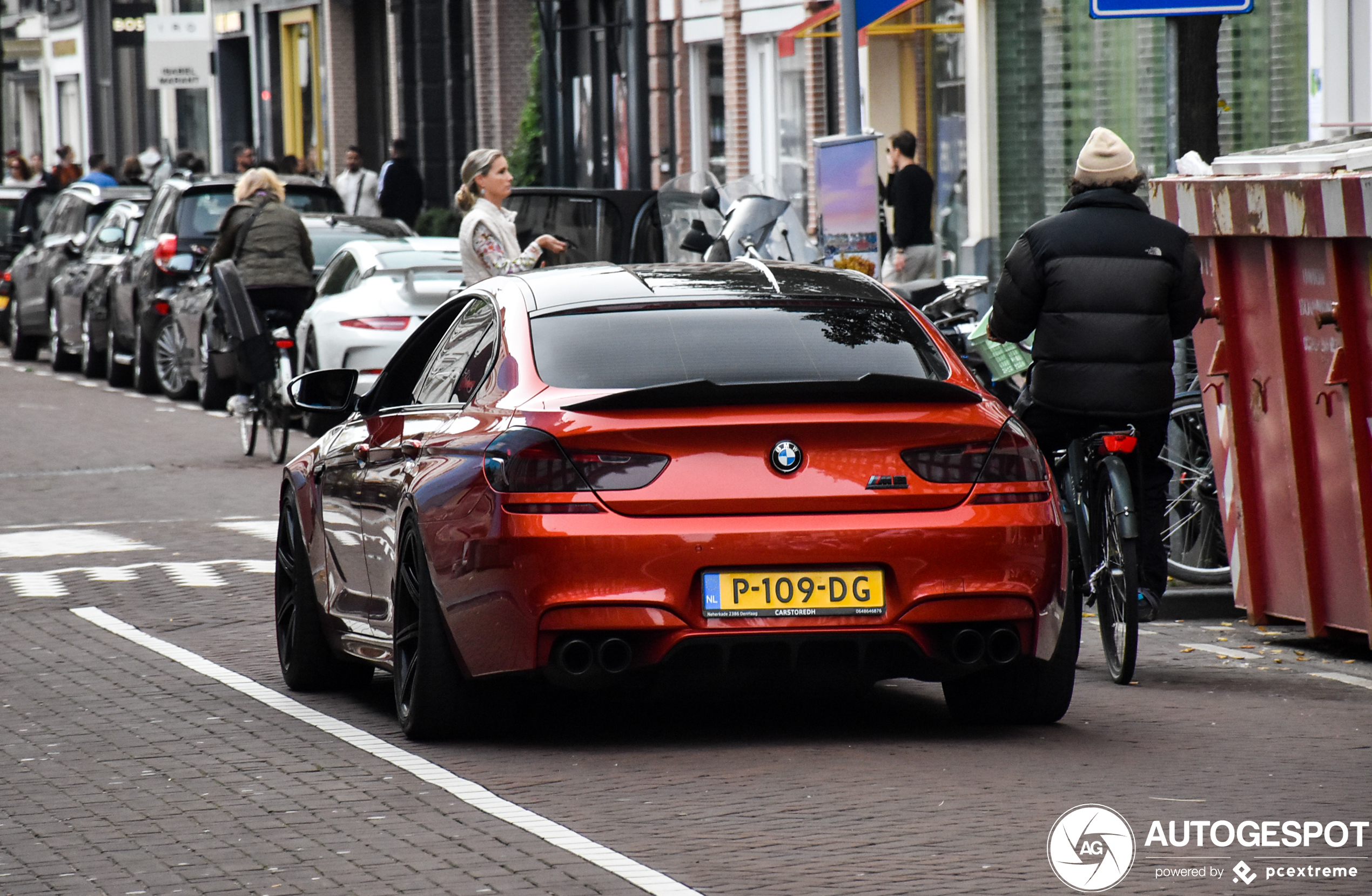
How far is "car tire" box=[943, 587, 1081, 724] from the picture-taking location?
7801 mm

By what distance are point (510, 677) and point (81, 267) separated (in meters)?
19.9

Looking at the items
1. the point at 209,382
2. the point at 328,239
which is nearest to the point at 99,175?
the point at 209,382

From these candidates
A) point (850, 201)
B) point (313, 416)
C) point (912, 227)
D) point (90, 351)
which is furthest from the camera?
point (90, 351)

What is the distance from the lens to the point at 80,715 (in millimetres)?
8570

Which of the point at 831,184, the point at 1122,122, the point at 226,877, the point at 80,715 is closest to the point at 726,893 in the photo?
the point at 226,877

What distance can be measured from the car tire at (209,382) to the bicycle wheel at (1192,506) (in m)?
12.0

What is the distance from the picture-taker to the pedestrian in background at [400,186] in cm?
3503

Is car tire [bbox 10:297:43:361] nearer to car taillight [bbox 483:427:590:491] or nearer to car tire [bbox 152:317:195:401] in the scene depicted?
car tire [bbox 152:317:195:401]

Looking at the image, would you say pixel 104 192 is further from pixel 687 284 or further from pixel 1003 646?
pixel 1003 646

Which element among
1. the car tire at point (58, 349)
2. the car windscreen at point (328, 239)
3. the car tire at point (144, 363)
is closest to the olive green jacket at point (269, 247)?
the car windscreen at point (328, 239)

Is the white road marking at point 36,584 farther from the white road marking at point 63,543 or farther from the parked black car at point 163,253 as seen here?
the parked black car at point 163,253

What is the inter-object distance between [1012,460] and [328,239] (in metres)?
15.3

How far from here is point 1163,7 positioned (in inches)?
431

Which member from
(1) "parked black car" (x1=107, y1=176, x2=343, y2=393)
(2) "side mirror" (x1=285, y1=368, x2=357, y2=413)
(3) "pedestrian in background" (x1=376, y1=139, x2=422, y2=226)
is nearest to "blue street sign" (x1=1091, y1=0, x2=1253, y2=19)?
(2) "side mirror" (x1=285, y1=368, x2=357, y2=413)
